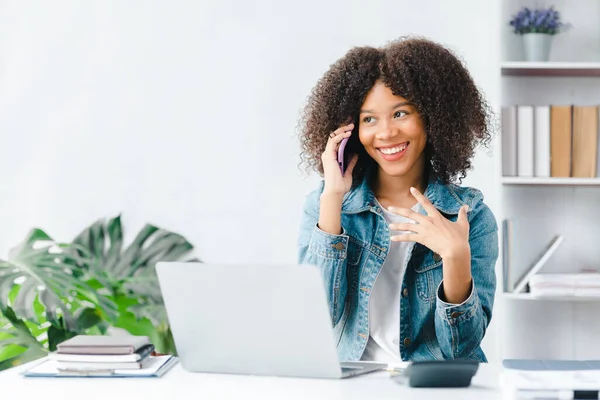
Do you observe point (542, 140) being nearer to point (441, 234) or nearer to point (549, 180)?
point (549, 180)

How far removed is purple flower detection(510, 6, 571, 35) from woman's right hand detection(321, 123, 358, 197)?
1.21 metres

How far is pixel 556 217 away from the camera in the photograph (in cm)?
287

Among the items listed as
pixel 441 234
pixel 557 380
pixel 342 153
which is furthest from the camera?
pixel 342 153

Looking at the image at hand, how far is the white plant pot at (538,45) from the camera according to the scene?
2703 millimetres

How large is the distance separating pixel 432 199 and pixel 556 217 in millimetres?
1285

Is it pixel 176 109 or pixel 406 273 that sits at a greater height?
pixel 176 109

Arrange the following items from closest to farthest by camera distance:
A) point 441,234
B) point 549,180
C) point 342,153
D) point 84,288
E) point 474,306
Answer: point 441,234 → point 474,306 → point 342,153 → point 84,288 → point 549,180

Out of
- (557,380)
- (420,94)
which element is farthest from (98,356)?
(420,94)

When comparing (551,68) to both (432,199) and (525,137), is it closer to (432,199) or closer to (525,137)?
(525,137)

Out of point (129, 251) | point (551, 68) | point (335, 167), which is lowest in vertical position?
point (129, 251)

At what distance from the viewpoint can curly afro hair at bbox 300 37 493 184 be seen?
1.76 meters

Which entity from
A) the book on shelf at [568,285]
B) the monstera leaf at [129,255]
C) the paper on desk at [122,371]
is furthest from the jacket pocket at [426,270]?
the monstera leaf at [129,255]

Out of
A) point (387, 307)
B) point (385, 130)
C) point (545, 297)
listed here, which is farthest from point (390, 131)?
point (545, 297)

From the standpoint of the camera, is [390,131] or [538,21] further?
[538,21]
